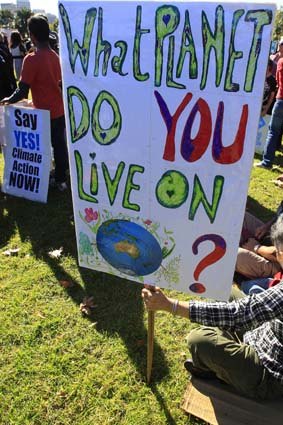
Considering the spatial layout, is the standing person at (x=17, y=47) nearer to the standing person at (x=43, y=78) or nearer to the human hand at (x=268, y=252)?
the standing person at (x=43, y=78)

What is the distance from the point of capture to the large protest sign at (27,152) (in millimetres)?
4887

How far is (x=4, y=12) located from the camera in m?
72.3

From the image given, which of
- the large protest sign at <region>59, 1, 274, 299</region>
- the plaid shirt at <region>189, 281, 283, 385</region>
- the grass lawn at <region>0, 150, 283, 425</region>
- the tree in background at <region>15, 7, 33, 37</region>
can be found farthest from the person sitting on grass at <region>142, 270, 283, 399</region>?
the tree in background at <region>15, 7, 33, 37</region>

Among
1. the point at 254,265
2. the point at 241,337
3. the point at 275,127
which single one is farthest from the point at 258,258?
the point at 275,127

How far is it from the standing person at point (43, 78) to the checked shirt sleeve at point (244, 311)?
12.0 feet

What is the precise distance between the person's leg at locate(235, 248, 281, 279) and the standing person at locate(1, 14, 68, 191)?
2.97 meters

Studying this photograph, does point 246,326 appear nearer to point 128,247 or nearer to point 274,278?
point 128,247

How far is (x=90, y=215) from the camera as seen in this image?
91.0 inches

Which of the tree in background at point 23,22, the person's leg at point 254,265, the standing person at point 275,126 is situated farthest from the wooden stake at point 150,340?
the tree in background at point 23,22

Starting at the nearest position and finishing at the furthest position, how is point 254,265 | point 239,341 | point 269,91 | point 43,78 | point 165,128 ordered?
point 165,128 → point 239,341 → point 254,265 → point 43,78 → point 269,91

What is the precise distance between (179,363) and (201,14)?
2.31 m

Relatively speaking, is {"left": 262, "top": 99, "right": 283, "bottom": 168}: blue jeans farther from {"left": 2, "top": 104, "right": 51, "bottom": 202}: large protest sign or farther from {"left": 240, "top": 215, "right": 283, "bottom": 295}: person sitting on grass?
{"left": 2, "top": 104, "right": 51, "bottom": 202}: large protest sign

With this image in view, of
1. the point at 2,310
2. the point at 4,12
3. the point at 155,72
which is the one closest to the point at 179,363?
the point at 2,310

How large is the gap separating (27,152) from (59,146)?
0.44 metres
